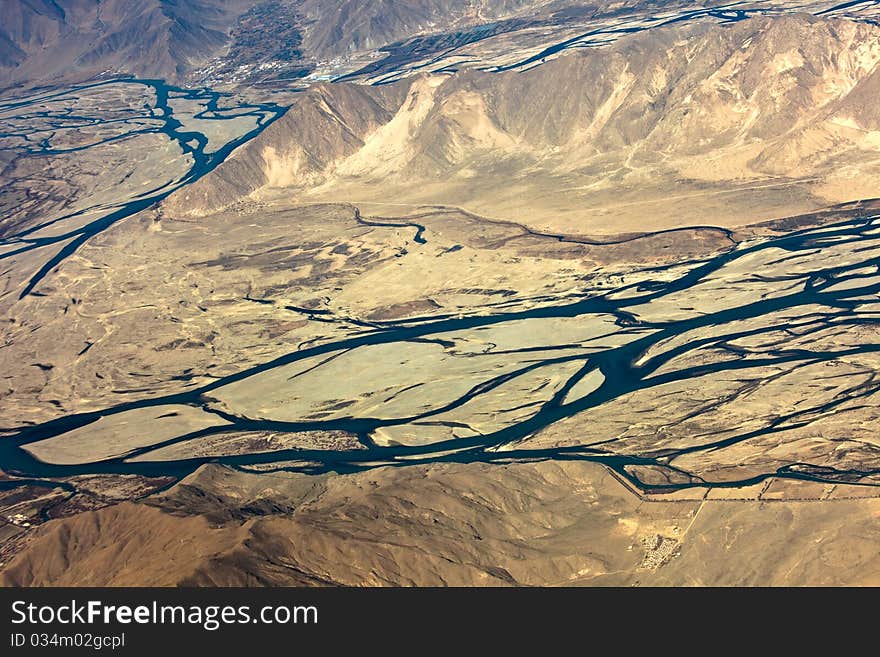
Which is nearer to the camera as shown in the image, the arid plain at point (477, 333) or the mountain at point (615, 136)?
the arid plain at point (477, 333)

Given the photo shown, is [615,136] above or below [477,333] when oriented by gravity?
above

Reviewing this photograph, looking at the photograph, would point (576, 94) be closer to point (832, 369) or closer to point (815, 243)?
point (815, 243)

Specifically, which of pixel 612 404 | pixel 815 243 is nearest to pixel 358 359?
pixel 612 404

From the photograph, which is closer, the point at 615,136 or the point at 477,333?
the point at 477,333

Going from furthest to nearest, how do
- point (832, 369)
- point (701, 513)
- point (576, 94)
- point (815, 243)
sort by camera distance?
point (576, 94)
point (815, 243)
point (832, 369)
point (701, 513)

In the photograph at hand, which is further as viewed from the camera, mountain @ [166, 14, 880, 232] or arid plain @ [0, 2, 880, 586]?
mountain @ [166, 14, 880, 232]

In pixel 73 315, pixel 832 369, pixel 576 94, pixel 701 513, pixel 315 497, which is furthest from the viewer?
pixel 576 94
